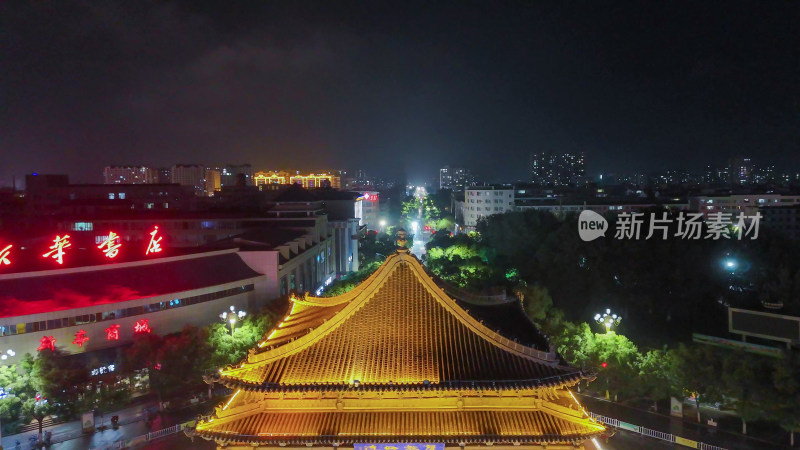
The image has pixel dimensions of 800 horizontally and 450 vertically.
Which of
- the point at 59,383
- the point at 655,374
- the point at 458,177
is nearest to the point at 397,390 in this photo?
the point at 655,374

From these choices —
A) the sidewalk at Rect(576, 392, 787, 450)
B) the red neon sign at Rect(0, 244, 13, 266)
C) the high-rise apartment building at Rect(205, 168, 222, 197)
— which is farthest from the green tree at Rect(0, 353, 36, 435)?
the high-rise apartment building at Rect(205, 168, 222, 197)

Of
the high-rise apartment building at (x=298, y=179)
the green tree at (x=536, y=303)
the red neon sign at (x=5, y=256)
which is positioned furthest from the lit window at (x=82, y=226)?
the high-rise apartment building at (x=298, y=179)

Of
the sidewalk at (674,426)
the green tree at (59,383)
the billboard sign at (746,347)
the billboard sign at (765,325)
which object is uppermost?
the billboard sign at (765,325)

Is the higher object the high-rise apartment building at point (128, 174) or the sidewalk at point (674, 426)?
the high-rise apartment building at point (128, 174)

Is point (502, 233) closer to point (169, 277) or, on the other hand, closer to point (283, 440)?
point (169, 277)

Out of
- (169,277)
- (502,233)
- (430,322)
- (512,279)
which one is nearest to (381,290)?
(430,322)

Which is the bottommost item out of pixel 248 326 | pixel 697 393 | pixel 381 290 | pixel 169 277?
pixel 697 393

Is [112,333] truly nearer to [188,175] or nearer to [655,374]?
[655,374]

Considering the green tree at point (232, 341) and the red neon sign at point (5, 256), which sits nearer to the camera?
the green tree at point (232, 341)

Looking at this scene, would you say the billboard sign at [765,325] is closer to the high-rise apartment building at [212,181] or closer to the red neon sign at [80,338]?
the red neon sign at [80,338]
